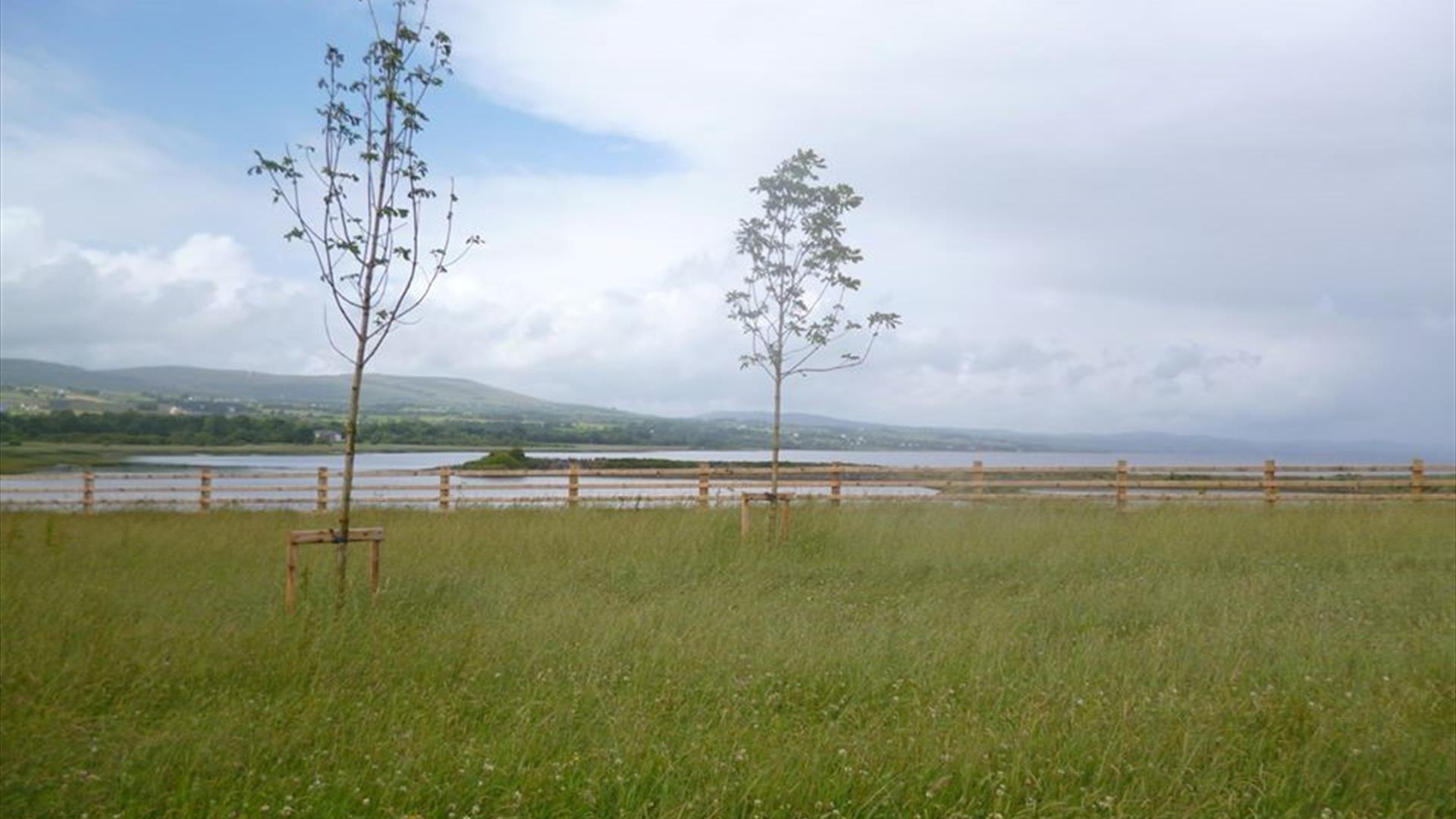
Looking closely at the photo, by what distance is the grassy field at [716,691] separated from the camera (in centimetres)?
417

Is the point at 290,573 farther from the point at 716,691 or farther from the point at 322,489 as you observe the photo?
the point at 322,489

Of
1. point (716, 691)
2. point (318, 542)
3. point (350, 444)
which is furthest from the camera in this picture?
point (350, 444)

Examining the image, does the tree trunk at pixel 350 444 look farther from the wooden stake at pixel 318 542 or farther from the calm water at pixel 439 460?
the calm water at pixel 439 460

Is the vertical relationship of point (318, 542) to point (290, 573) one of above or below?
above

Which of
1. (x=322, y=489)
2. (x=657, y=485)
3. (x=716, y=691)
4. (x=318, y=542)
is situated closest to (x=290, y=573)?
(x=318, y=542)

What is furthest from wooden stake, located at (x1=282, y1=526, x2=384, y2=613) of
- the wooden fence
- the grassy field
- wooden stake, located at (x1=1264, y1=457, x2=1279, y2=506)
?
wooden stake, located at (x1=1264, y1=457, x2=1279, y2=506)

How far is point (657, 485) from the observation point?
21859 millimetres

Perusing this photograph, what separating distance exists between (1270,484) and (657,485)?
14.1 metres

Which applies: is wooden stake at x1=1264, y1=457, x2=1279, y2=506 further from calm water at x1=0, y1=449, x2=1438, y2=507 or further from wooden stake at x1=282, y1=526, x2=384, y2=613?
wooden stake at x1=282, y1=526, x2=384, y2=613

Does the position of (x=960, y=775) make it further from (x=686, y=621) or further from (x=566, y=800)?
(x=686, y=621)

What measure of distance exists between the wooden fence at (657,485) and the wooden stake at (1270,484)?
0.02 metres

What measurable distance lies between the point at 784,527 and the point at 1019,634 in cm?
576

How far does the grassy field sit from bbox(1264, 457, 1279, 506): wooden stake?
12.6m

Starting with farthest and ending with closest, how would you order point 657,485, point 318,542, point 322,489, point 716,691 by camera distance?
point 322,489 → point 657,485 → point 318,542 → point 716,691
